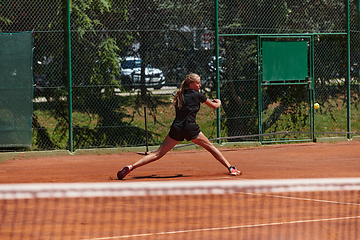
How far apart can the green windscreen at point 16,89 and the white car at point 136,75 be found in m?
2.00

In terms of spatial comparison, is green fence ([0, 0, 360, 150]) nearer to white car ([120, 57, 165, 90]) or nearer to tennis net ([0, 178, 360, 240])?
white car ([120, 57, 165, 90])

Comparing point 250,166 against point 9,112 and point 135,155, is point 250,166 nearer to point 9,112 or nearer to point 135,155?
point 135,155

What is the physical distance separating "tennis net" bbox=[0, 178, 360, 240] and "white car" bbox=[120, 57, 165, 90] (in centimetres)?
554

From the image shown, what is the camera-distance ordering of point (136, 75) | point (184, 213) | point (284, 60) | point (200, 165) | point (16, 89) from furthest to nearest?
point (284, 60), point (136, 75), point (16, 89), point (200, 165), point (184, 213)

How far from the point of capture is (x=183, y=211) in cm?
518

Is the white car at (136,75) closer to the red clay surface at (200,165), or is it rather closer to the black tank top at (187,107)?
the red clay surface at (200,165)

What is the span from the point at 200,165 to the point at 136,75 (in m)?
3.24

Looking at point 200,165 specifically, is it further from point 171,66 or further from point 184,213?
point 184,213

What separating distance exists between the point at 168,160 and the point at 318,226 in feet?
17.7

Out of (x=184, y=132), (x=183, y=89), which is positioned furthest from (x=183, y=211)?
(x=183, y=89)

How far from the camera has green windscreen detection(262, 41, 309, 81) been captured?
Result: 1181 centimetres

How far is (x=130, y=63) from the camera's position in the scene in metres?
11.2

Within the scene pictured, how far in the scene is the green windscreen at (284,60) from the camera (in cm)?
1181

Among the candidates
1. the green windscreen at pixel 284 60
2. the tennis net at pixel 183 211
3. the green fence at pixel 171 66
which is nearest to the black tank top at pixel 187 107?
the tennis net at pixel 183 211
